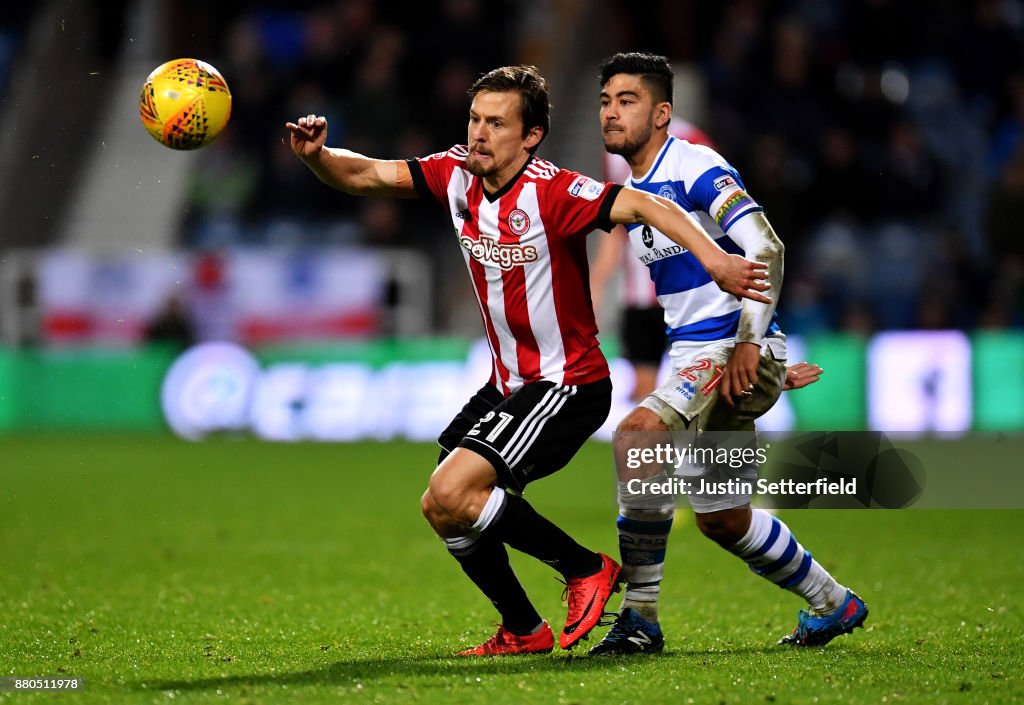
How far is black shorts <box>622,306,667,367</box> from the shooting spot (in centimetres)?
874

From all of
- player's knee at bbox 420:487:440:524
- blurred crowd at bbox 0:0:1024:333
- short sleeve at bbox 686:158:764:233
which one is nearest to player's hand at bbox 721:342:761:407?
short sleeve at bbox 686:158:764:233

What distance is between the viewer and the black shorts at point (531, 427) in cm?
512

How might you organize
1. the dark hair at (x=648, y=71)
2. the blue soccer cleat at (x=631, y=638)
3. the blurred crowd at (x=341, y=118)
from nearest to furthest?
the blue soccer cleat at (x=631, y=638) → the dark hair at (x=648, y=71) → the blurred crowd at (x=341, y=118)

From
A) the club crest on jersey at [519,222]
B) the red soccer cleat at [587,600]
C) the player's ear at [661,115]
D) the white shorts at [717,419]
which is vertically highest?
the player's ear at [661,115]

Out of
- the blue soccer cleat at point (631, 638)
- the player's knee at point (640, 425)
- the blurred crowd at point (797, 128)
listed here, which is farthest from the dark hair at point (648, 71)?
the blurred crowd at point (797, 128)

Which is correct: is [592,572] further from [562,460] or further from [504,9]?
[504,9]

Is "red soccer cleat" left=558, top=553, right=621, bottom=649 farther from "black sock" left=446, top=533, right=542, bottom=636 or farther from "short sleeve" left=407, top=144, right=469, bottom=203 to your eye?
"short sleeve" left=407, top=144, right=469, bottom=203

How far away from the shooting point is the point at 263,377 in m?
15.7

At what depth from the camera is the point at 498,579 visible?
530cm

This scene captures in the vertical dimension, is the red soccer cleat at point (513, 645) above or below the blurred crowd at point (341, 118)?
below

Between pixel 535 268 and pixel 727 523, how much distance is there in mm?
1193

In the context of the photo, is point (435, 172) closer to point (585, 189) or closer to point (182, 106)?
point (585, 189)

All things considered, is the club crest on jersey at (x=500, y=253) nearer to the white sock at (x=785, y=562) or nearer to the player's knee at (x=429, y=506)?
the player's knee at (x=429, y=506)

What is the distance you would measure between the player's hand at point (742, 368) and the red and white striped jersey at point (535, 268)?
0.49m
